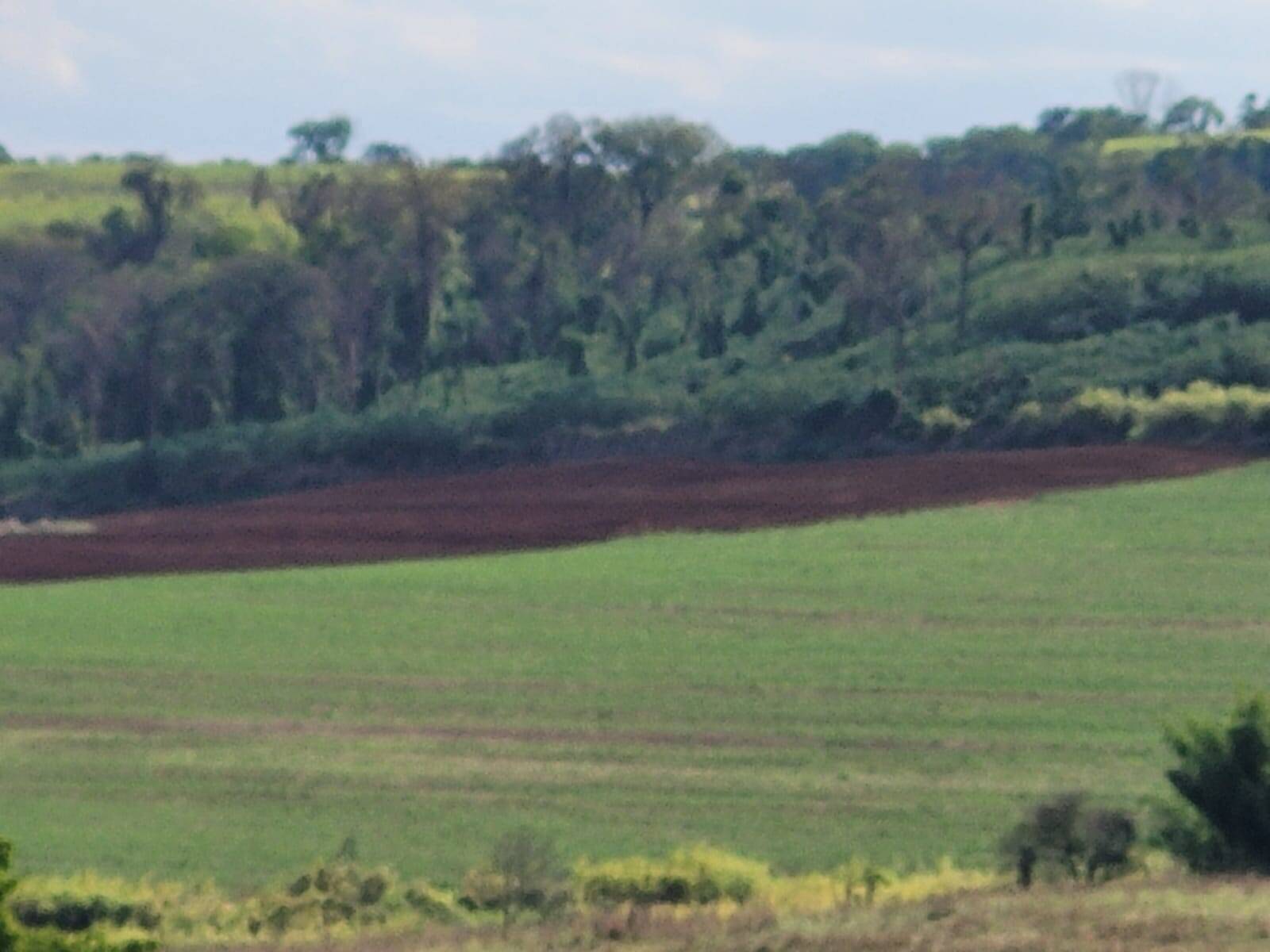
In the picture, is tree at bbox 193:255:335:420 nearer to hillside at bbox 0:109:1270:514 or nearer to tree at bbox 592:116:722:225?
hillside at bbox 0:109:1270:514

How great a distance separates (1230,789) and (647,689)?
48.8 ft

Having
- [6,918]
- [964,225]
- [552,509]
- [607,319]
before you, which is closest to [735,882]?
[6,918]

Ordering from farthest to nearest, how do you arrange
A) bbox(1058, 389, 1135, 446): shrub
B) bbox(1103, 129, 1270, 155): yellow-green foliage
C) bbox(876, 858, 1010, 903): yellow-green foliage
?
bbox(1103, 129, 1270, 155): yellow-green foliage < bbox(1058, 389, 1135, 446): shrub < bbox(876, 858, 1010, 903): yellow-green foliage

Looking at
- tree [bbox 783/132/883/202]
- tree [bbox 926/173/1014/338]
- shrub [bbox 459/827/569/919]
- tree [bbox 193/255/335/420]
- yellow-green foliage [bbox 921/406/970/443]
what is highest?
tree [bbox 783/132/883/202]

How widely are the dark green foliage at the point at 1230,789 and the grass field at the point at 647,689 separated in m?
3.87

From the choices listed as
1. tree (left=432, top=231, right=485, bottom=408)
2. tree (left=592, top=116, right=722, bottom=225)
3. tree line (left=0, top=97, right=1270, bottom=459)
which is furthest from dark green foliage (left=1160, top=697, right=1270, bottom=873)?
tree (left=592, top=116, right=722, bottom=225)

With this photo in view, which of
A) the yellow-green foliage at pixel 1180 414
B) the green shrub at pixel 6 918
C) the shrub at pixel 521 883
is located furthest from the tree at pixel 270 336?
the green shrub at pixel 6 918

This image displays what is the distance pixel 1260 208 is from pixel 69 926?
75257 millimetres

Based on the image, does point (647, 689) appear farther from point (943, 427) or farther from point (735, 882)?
point (943, 427)

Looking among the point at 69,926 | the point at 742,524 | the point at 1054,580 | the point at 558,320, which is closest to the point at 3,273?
the point at 558,320

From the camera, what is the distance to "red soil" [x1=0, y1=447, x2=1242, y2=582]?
5600 centimetres

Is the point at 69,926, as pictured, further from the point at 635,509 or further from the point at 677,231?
the point at 677,231

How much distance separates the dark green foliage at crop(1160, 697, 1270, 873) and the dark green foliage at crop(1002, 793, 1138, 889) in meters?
0.75

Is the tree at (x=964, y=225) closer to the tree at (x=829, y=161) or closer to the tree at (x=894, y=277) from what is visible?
the tree at (x=894, y=277)
